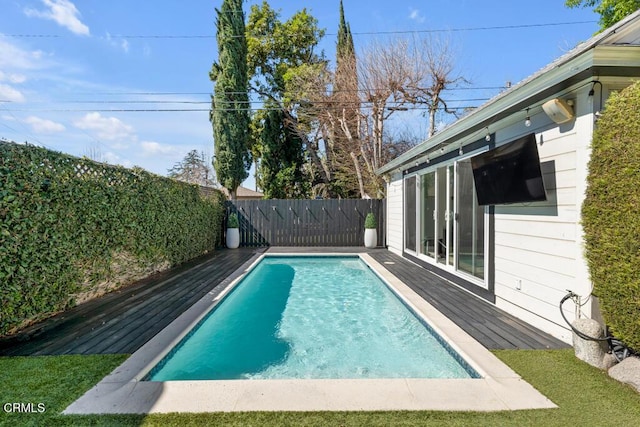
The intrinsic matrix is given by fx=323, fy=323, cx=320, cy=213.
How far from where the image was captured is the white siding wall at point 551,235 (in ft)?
9.78

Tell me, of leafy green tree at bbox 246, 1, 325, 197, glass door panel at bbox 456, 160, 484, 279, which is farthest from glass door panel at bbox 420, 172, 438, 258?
leafy green tree at bbox 246, 1, 325, 197

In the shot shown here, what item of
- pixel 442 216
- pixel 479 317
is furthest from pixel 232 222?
pixel 479 317

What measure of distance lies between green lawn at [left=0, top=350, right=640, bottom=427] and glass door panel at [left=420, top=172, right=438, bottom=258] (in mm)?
4018

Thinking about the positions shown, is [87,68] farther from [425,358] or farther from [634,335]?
[634,335]

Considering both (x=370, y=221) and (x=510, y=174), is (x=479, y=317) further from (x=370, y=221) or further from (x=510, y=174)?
(x=370, y=221)

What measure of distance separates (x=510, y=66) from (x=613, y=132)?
11719mm

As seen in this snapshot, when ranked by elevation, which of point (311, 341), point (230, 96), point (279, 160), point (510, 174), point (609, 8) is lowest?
point (311, 341)

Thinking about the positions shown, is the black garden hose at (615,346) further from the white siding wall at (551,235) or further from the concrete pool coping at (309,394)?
the concrete pool coping at (309,394)

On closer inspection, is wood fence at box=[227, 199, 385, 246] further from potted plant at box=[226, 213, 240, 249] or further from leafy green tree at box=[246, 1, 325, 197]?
leafy green tree at box=[246, 1, 325, 197]

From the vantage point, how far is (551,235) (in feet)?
10.9

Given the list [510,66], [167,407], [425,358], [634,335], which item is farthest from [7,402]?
[510,66]

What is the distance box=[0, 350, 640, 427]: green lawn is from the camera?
2.00 meters

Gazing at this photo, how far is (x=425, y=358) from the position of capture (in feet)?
10.3

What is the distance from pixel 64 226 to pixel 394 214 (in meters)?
7.96
